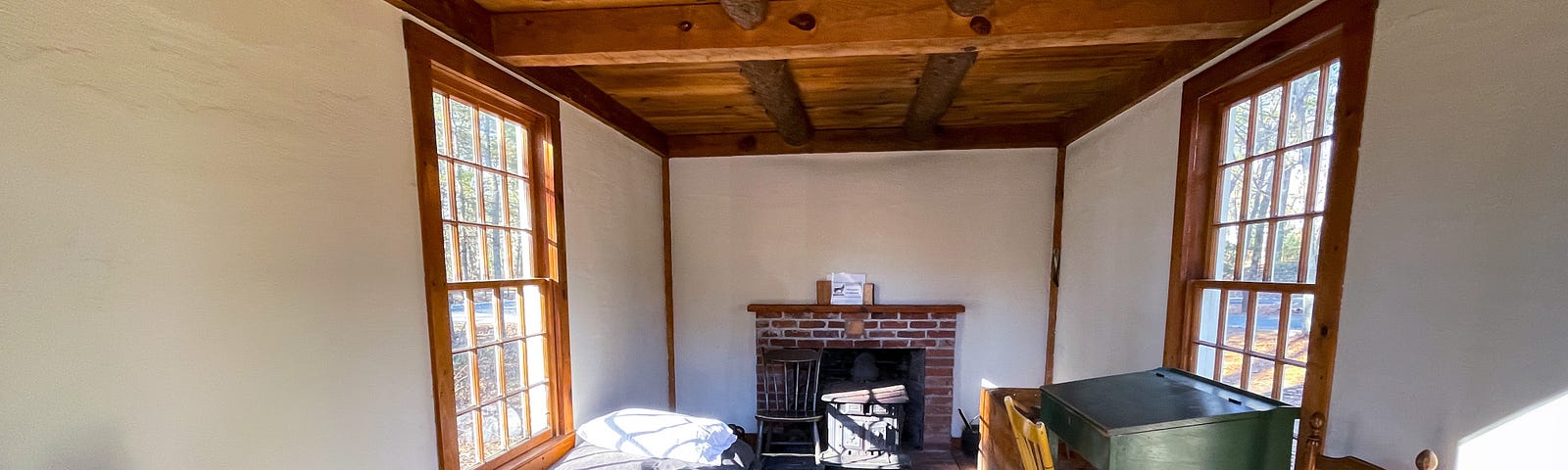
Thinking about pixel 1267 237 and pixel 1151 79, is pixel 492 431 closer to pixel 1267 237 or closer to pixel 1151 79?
pixel 1267 237

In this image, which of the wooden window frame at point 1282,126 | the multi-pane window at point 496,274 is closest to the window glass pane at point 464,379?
the multi-pane window at point 496,274

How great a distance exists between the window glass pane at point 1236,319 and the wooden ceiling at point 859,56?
3.03 feet

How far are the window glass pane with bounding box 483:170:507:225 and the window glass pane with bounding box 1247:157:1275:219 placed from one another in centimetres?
297

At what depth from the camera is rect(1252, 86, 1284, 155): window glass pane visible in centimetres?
165

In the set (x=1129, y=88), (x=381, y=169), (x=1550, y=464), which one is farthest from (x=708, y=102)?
(x=1550, y=464)

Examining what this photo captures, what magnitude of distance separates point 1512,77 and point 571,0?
248 centimetres

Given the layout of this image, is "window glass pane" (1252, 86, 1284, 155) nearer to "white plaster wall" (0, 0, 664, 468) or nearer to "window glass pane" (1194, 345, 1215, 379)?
"window glass pane" (1194, 345, 1215, 379)

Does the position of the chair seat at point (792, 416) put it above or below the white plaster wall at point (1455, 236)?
below

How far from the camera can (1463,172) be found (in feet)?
3.63

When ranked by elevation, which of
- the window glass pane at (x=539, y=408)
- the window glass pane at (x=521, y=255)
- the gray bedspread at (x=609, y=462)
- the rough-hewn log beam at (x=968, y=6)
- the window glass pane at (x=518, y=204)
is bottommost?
the gray bedspread at (x=609, y=462)

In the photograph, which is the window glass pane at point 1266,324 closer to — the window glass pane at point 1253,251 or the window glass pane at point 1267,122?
the window glass pane at point 1253,251

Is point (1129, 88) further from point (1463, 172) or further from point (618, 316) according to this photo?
point (618, 316)

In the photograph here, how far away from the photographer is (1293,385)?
1.55 meters

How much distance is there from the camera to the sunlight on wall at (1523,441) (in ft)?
3.17
